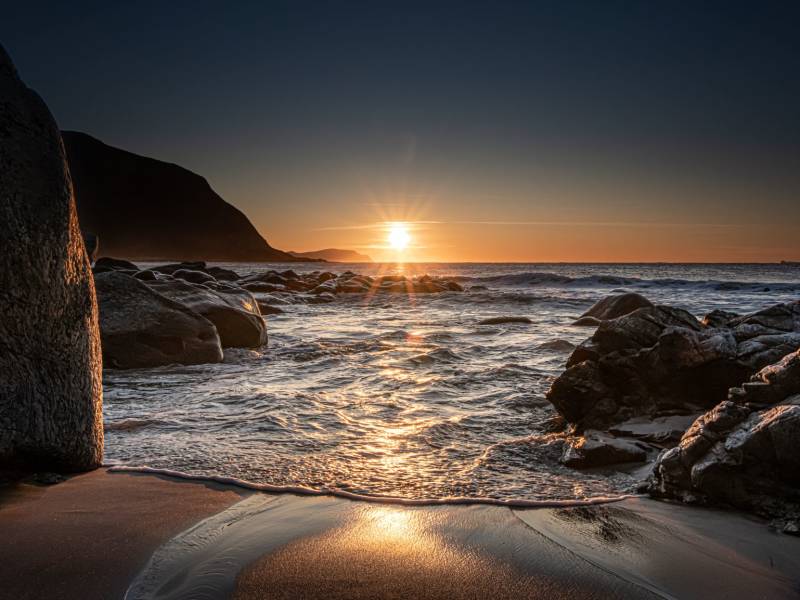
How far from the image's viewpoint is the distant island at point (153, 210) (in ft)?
388

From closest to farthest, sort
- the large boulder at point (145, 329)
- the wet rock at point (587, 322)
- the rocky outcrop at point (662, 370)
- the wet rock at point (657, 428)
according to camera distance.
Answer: the wet rock at point (657, 428) < the rocky outcrop at point (662, 370) < the large boulder at point (145, 329) < the wet rock at point (587, 322)

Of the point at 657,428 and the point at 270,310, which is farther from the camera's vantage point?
the point at 270,310

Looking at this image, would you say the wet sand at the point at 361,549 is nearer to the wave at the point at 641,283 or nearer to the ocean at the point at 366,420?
the ocean at the point at 366,420

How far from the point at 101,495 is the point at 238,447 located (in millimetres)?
816

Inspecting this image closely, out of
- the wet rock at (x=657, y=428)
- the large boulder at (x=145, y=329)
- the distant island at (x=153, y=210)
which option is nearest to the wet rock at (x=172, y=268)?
the large boulder at (x=145, y=329)

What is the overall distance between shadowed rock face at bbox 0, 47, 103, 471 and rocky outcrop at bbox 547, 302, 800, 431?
298 cm

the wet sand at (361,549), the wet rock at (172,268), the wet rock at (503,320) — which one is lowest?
the wet sand at (361,549)

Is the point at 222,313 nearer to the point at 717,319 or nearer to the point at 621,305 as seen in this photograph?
the point at 717,319

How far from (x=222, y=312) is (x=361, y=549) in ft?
18.9

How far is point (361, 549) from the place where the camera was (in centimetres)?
178

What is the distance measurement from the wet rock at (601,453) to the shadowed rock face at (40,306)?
8.19 ft

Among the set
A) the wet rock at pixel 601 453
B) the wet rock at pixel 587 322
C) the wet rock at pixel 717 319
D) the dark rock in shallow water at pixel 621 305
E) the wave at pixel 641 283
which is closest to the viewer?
the wet rock at pixel 601 453

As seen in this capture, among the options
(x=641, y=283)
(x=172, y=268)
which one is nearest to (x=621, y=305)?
(x=172, y=268)

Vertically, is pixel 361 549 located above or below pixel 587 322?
below
